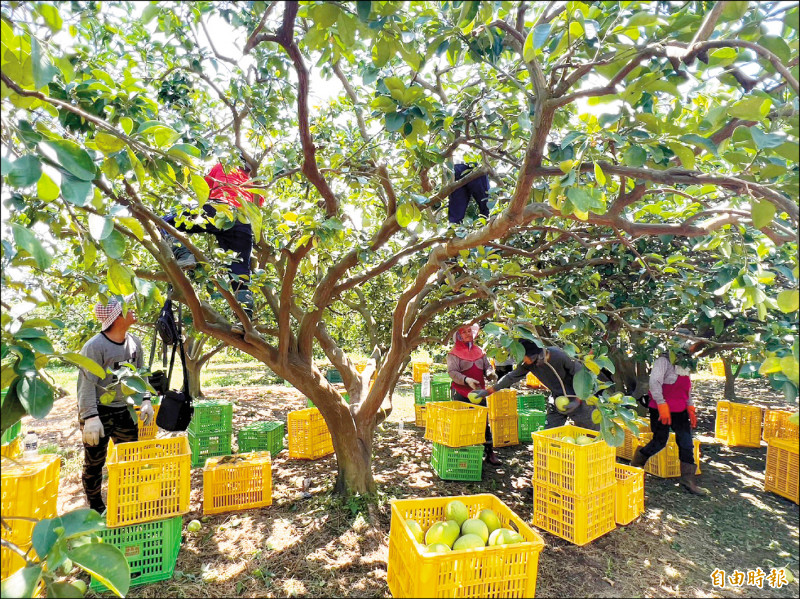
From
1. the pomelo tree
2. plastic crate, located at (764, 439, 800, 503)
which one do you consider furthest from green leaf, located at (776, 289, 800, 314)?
plastic crate, located at (764, 439, 800, 503)

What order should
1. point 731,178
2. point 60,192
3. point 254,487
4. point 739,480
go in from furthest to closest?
point 739,480, point 254,487, point 731,178, point 60,192

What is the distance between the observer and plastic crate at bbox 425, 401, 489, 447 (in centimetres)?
456

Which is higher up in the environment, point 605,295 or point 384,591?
point 605,295

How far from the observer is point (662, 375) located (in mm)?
4609

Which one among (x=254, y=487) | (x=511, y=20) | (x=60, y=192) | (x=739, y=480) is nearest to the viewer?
(x=60, y=192)

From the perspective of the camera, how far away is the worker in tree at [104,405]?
11.1ft

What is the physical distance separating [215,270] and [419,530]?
1.92m

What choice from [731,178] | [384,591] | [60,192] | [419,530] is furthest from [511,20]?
[384,591]

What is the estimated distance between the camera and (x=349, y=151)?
3445 millimetres

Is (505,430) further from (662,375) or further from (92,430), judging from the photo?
(92,430)

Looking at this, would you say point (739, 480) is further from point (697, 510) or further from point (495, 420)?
point (495, 420)

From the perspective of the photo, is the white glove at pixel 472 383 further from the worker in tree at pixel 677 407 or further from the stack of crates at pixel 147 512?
the stack of crates at pixel 147 512

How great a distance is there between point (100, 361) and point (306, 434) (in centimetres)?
240

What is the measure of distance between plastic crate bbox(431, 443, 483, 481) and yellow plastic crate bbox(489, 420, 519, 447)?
1.31 m
